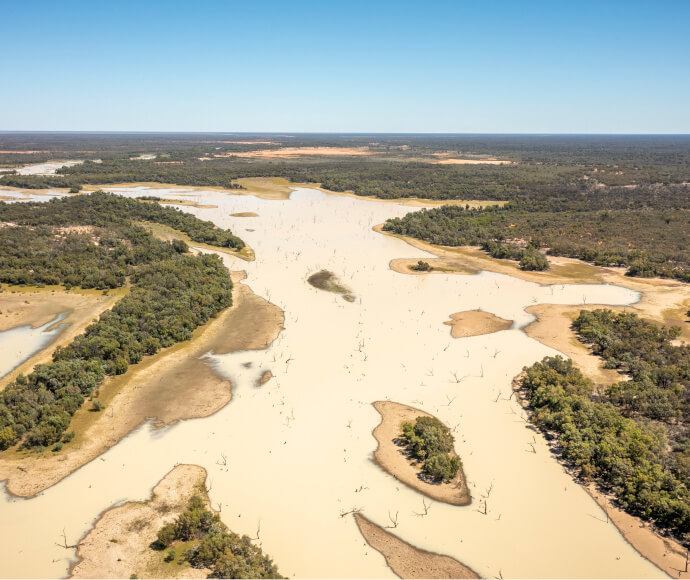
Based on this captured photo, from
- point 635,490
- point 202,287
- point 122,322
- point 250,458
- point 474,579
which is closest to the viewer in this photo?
point 474,579

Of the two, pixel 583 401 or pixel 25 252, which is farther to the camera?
pixel 25 252

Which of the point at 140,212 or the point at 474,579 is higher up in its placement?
the point at 140,212

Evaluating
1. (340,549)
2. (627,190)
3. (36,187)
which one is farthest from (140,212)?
(627,190)

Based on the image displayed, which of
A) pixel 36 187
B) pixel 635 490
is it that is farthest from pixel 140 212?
pixel 635 490

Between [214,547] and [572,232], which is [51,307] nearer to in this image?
[214,547]

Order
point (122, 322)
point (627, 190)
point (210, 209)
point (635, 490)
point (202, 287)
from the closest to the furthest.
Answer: point (635, 490)
point (122, 322)
point (202, 287)
point (210, 209)
point (627, 190)

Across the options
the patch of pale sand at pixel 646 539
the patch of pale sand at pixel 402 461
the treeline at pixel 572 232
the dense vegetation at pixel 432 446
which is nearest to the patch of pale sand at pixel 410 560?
A: the patch of pale sand at pixel 402 461

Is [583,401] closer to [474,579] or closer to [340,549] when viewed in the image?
[474,579]

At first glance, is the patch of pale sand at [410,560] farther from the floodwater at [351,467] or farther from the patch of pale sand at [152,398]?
Result: the patch of pale sand at [152,398]
